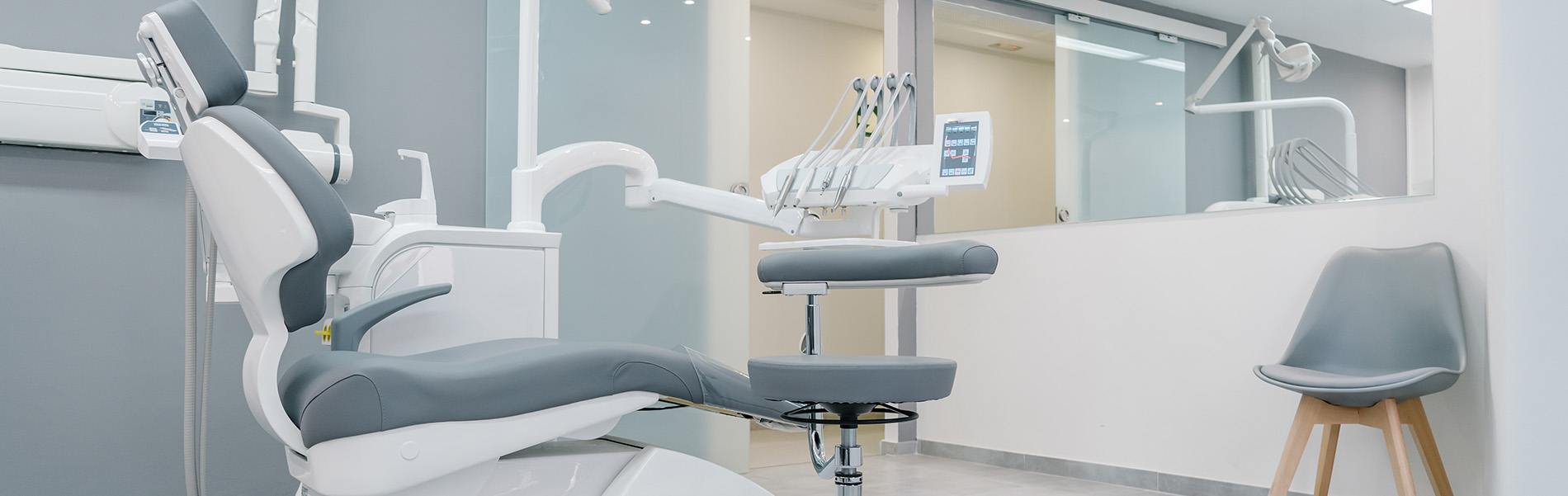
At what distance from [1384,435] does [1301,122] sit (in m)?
1.04

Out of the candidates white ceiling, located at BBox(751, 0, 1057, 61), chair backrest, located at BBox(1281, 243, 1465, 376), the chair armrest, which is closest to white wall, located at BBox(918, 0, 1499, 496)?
chair backrest, located at BBox(1281, 243, 1465, 376)

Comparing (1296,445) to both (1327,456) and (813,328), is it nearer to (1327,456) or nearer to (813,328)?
(1327,456)

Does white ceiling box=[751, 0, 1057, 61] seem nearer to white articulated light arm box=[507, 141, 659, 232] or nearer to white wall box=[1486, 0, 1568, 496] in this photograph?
white articulated light arm box=[507, 141, 659, 232]

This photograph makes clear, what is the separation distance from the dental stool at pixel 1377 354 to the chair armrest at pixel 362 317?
2047 millimetres

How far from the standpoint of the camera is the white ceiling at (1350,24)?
2666 mm

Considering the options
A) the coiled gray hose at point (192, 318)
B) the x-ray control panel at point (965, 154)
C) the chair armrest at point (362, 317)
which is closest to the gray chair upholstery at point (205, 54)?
the coiled gray hose at point (192, 318)

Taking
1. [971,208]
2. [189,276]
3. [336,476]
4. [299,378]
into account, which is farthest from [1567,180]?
[971,208]

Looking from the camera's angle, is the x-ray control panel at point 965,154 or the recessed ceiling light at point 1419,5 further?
the recessed ceiling light at point 1419,5

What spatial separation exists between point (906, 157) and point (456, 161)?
1.66 m

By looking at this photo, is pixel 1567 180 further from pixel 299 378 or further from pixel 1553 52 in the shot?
pixel 299 378

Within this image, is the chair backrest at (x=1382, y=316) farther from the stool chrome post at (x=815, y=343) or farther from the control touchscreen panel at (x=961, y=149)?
the stool chrome post at (x=815, y=343)

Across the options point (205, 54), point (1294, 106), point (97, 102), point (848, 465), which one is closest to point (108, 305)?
point (97, 102)

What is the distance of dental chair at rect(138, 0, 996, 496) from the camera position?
1.27m

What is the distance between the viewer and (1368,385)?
7.23 ft
